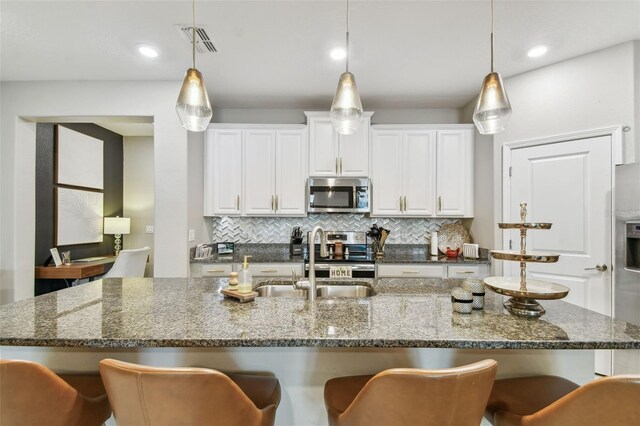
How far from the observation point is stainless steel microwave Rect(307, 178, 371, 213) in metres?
3.39

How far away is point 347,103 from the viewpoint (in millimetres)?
1531

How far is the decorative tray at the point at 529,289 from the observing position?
1.16m

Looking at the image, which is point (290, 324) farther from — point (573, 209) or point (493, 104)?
point (573, 209)

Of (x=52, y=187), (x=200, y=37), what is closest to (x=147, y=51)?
(x=200, y=37)

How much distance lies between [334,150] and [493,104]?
2122 mm

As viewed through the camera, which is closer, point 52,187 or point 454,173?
point 454,173

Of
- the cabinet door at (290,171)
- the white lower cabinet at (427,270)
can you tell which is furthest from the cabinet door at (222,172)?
the white lower cabinet at (427,270)

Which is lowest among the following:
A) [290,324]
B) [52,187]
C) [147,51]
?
[290,324]

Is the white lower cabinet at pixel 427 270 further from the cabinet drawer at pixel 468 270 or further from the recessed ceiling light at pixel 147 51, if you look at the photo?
the recessed ceiling light at pixel 147 51

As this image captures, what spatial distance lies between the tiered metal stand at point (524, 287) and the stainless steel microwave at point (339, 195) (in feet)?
6.83

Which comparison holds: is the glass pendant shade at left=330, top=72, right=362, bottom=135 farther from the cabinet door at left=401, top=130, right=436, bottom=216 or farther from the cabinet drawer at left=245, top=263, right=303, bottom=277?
the cabinet door at left=401, top=130, right=436, bottom=216

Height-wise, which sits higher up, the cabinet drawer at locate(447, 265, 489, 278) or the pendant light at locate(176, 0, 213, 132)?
the pendant light at locate(176, 0, 213, 132)

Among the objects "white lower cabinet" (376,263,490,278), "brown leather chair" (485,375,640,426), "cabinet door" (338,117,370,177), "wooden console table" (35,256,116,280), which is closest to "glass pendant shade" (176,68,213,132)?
"brown leather chair" (485,375,640,426)

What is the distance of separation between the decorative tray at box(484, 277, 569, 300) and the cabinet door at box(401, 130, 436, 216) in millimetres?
2099
